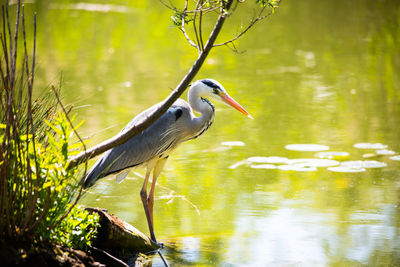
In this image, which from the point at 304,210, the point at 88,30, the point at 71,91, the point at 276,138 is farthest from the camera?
the point at 88,30

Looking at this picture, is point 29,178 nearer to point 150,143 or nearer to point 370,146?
point 150,143

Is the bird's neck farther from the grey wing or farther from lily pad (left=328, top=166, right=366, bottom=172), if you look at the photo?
lily pad (left=328, top=166, right=366, bottom=172)

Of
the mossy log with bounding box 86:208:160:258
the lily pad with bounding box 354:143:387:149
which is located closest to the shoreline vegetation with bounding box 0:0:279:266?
the mossy log with bounding box 86:208:160:258

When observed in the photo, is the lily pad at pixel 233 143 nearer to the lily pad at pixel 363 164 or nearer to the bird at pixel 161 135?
the lily pad at pixel 363 164

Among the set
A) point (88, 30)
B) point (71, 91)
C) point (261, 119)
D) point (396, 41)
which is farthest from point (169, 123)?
point (88, 30)

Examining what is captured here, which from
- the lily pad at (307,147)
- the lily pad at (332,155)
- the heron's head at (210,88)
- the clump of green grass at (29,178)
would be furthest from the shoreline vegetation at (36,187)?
the lily pad at (307,147)

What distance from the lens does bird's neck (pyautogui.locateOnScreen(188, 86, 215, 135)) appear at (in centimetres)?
492

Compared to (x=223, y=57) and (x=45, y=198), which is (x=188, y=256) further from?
(x=223, y=57)

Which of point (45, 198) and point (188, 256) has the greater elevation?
point (45, 198)

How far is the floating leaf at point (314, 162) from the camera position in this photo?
6254mm

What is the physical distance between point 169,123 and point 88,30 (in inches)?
407

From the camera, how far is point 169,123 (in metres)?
4.85

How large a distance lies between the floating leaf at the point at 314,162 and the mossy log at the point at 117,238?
7.89ft

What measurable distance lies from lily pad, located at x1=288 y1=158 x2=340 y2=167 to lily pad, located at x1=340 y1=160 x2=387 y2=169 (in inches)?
3.8
